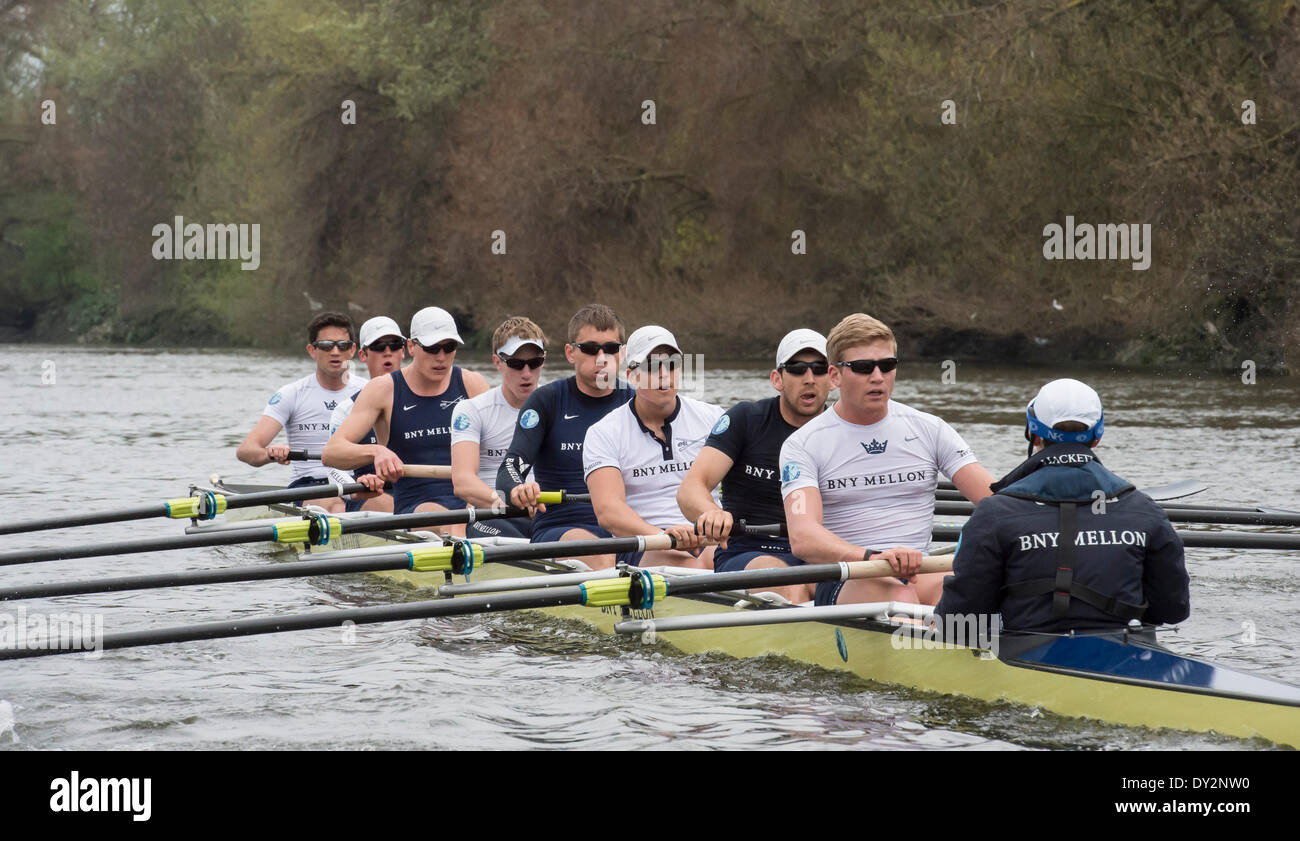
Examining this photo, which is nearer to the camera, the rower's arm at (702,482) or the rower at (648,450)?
the rower's arm at (702,482)

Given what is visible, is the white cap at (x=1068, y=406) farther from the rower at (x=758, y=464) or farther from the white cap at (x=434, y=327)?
the white cap at (x=434, y=327)

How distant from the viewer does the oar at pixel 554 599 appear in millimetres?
6172

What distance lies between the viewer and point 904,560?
21.0ft

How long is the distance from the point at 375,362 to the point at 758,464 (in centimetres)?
435

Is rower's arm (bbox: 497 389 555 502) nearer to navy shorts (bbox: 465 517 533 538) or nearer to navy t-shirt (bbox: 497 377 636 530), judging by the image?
navy t-shirt (bbox: 497 377 636 530)

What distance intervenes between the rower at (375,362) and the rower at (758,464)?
3789 mm

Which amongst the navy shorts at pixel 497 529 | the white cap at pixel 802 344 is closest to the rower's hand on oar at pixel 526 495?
the navy shorts at pixel 497 529

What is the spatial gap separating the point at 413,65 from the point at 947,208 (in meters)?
14.7

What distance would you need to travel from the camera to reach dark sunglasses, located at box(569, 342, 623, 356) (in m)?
8.65

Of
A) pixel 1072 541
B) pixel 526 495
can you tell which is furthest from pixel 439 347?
pixel 1072 541

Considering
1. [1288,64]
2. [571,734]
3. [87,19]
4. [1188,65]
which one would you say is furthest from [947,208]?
[87,19]

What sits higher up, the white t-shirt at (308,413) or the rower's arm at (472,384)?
the rower's arm at (472,384)

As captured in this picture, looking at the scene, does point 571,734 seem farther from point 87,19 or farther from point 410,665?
point 87,19

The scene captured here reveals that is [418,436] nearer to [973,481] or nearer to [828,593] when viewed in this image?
[828,593]
